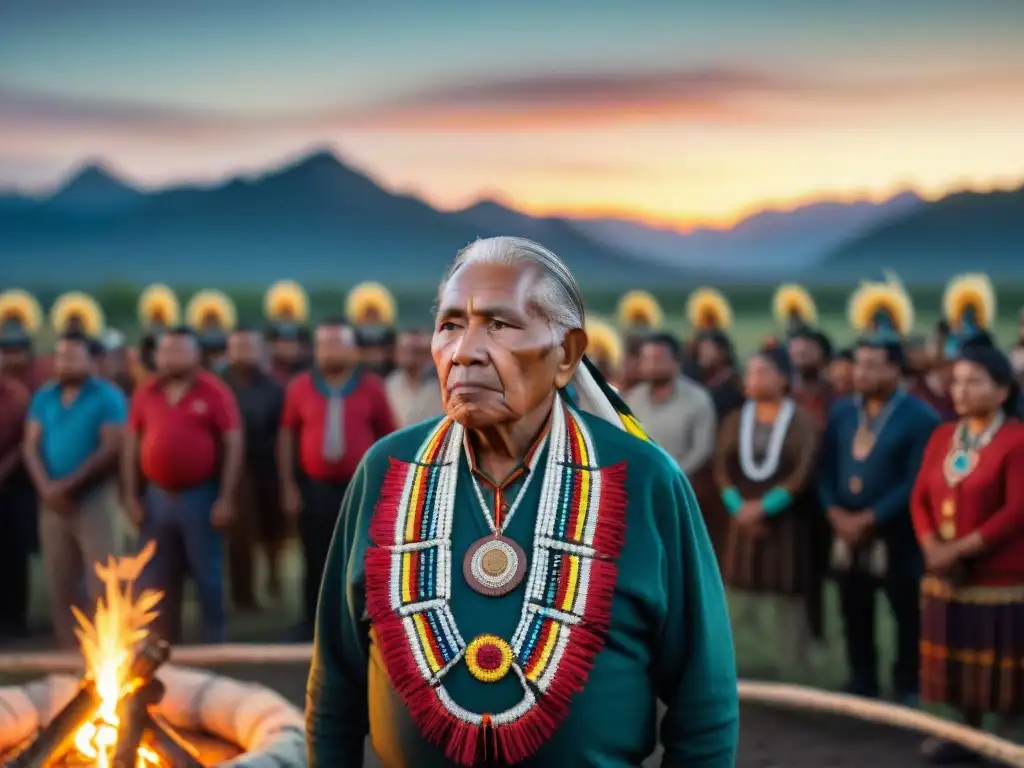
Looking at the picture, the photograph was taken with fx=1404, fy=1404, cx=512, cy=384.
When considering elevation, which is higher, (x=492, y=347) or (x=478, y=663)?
(x=492, y=347)

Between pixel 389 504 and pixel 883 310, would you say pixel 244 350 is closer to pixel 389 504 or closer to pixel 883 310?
pixel 883 310

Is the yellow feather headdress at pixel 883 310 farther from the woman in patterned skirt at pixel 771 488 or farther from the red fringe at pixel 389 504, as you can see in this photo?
the red fringe at pixel 389 504

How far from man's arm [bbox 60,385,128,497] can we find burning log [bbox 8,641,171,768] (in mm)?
3451

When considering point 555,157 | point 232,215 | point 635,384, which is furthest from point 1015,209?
point 232,215

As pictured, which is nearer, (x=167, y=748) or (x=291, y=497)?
(x=167, y=748)

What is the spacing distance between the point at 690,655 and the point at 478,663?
14.9 inches

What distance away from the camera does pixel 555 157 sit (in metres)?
15.5

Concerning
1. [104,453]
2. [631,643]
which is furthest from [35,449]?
[631,643]

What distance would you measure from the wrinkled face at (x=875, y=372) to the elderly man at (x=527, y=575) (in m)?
4.13

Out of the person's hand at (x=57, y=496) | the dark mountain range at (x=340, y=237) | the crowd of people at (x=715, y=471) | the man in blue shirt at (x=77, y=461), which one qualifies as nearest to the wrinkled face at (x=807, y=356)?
the crowd of people at (x=715, y=471)

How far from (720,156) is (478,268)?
12.9m

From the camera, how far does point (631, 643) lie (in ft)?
8.07

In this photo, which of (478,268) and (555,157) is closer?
(478,268)

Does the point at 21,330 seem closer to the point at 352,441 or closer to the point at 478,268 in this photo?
the point at 352,441
